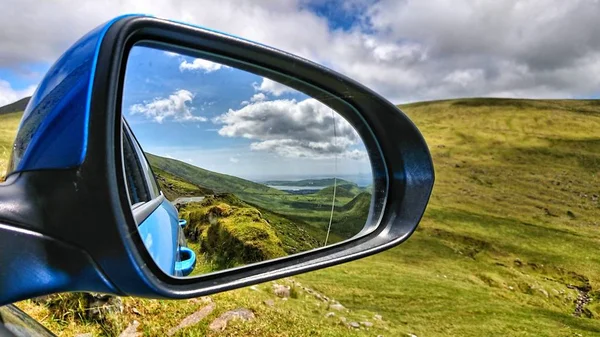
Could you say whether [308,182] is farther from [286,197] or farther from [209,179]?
[209,179]

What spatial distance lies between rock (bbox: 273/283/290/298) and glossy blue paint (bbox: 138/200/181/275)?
263 inches

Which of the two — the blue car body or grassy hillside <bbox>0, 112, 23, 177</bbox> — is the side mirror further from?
grassy hillside <bbox>0, 112, 23, 177</bbox>

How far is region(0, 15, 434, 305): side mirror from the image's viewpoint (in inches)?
41.9

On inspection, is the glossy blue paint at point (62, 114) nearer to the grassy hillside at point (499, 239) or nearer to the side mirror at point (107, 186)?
the side mirror at point (107, 186)

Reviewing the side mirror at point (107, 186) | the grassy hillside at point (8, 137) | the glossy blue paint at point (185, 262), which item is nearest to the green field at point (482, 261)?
the grassy hillside at point (8, 137)

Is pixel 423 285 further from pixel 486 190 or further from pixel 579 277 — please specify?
pixel 486 190

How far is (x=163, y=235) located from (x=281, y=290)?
7.09 metres

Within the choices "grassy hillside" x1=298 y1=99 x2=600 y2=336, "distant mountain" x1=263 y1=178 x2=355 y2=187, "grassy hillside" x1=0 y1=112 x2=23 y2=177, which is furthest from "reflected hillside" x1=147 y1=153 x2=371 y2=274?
"grassy hillside" x1=298 y1=99 x2=600 y2=336

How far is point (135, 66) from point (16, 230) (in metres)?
0.64

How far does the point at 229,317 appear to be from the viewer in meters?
5.38

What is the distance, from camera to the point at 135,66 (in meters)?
1.46

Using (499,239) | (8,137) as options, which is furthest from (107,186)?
(499,239)

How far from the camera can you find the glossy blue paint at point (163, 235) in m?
1.45

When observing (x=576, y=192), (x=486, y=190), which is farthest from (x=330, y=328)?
(x=576, y=192)
